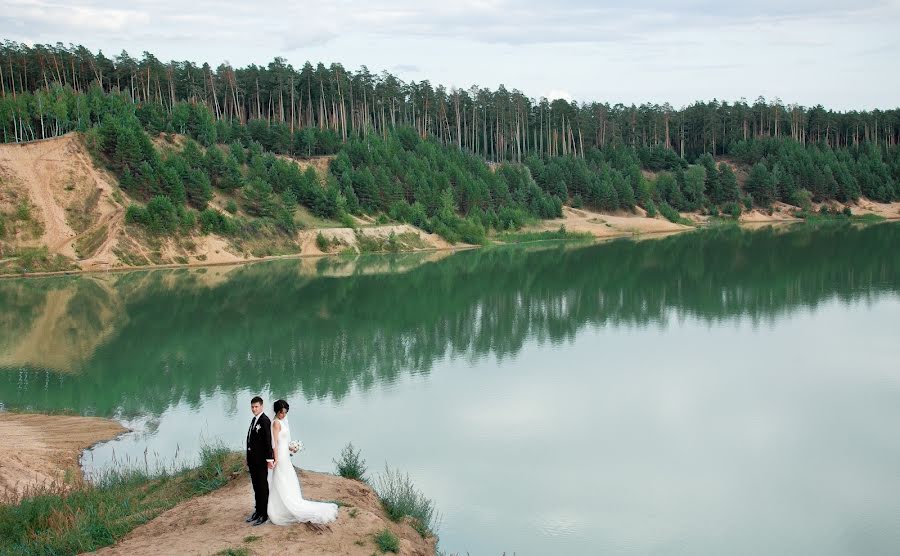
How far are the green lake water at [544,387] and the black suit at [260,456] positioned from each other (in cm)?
457

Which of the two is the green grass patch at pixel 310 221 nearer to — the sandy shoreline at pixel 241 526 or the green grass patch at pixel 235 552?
the sandy shoreline at pixel 241 526

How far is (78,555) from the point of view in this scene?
38.6 ft

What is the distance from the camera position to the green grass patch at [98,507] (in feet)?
40.1

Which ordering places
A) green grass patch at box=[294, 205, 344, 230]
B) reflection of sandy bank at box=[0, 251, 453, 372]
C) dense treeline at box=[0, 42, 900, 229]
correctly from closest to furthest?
reflection of sandy bank at box=[0, 251, 453, 372] < dense treeline at box=[0, 42, 900, 229] < green grass patch at box=[294, 205, 344, 230]

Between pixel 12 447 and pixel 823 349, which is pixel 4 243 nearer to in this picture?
pixel 12 447

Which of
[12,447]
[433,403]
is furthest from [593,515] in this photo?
[12,447]

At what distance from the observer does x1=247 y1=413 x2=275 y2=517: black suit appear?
11492mm

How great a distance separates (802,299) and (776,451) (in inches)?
1055

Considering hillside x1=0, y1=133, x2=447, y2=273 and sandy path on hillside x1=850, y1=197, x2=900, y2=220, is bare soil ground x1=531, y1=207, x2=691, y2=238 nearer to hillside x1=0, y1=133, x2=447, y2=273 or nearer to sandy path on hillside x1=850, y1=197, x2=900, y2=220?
sandy path on hillside x1=850, y1=197, x2=900, y2=220

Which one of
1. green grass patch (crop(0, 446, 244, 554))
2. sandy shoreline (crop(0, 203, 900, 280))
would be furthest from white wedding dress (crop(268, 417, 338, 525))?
sandy shoreline (crop(0, 203, 900, 280))

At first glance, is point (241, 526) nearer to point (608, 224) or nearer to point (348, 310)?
point (348, 310)

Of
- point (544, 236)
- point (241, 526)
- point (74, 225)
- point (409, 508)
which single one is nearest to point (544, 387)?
point (409, 508)

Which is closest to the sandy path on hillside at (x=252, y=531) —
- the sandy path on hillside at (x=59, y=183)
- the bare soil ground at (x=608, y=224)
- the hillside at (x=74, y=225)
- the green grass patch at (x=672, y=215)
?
the hillside at (x=74, y=225)

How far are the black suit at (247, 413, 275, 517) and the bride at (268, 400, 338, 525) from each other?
12cm
